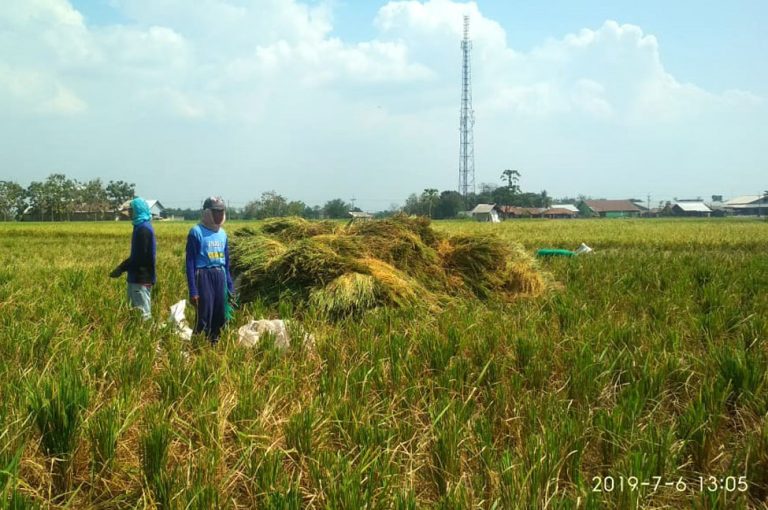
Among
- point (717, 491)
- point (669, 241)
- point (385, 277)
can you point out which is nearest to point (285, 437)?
point (717, 491)

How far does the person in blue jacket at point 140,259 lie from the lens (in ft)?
16.0

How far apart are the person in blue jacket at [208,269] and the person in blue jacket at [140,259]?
607mm

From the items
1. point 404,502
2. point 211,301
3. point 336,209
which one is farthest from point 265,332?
point 336,209

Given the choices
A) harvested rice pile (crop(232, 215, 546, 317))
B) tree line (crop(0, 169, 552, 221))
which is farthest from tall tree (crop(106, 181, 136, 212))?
harvested rice pile (crop(232, 215, 546, 317))

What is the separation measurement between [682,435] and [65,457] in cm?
276

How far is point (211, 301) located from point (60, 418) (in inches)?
88.5

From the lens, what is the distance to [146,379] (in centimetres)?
316

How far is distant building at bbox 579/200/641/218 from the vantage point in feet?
324

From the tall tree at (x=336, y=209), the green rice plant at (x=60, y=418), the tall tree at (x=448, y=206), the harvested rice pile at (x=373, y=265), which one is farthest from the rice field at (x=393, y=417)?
the tall tree at (x=448, y=206)

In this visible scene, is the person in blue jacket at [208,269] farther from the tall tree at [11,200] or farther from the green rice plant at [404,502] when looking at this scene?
the tall tree at [11,200]

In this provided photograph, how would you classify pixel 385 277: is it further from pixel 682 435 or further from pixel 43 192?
pixel 43 192

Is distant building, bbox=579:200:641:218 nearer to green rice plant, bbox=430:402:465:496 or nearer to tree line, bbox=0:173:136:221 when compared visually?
tree line, bbox=0:173:136:221

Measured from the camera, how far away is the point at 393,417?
2.63 meters

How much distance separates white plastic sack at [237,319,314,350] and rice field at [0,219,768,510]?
14 centimetres
